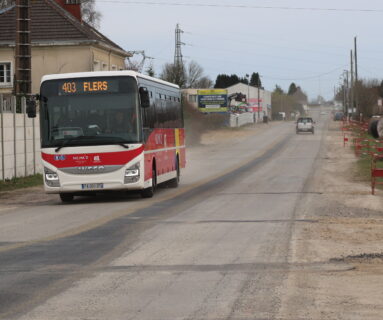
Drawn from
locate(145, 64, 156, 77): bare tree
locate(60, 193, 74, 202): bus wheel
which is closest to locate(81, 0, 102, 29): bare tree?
locate(145, 64, 156, 77): bare tree

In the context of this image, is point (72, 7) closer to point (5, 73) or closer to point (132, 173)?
point (5, 73)

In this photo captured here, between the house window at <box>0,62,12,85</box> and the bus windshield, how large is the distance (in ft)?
121

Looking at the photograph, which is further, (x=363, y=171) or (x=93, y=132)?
(x=363, y=171)

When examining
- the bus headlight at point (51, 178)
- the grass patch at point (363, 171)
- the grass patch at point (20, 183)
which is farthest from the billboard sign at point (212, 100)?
the bus headlight at point (51, 178)

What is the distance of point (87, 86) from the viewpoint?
2078cm

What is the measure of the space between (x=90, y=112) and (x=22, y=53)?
11462mm

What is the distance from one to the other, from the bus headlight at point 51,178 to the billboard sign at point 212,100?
96907 millimetres

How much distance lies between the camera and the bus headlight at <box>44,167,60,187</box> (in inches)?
807

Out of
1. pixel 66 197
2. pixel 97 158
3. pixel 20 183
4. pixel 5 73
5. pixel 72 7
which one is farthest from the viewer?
pixel 72 7

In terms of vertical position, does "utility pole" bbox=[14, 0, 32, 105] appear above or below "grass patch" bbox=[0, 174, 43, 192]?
above

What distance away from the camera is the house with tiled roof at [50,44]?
56.3m

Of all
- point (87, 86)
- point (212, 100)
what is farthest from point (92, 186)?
point (212, 100)

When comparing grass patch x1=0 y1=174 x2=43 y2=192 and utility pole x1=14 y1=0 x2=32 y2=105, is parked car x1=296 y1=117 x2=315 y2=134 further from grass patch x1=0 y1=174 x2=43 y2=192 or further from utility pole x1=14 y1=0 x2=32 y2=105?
utility pole x1=14 y1=0 x2=32 y2=105

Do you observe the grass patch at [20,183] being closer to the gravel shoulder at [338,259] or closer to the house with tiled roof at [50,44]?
the gravel shoulder at [338,259]
